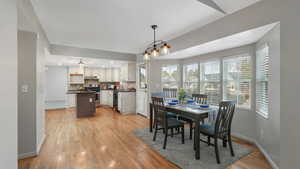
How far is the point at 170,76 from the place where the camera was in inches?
201

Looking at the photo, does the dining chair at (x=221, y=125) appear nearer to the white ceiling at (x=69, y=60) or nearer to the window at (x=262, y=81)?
the window at (x=262, y=81)

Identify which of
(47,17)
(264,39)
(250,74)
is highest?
(47,17)

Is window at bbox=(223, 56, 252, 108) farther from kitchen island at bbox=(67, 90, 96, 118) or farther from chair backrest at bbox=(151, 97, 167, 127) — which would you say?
kitchen island at bbox=(67, 90, 96, 118)

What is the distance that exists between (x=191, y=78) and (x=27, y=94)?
14.6 ft

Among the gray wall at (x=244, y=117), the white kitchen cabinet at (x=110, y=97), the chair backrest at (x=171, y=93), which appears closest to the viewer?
the gray wall at (x=244, y=117)

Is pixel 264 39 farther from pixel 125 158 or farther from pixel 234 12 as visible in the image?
pixel 125 158

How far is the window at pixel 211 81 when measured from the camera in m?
3.84

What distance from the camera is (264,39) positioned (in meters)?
2.44

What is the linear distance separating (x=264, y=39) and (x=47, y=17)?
164 inches

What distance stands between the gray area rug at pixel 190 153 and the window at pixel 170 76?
7.45 feet
